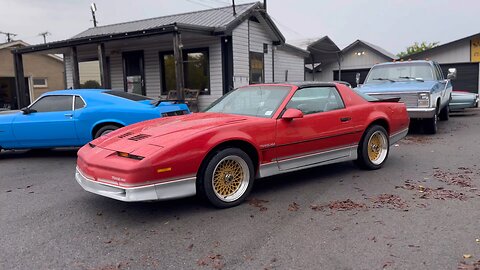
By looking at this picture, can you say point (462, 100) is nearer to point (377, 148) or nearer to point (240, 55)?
point (240, 55)

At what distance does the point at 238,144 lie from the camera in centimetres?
467

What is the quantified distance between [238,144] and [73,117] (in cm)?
436

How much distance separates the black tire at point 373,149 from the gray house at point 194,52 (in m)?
7.42

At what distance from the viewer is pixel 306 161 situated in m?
5.33

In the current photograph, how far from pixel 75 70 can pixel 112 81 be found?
2.59 metres

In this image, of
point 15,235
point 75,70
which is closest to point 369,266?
→ point 15,235

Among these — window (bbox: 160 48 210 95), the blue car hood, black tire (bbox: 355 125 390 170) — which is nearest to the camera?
black tire (bbox: 355 125 390 170)

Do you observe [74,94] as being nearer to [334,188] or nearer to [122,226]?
[122,226]

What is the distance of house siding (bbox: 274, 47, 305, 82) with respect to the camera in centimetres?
1823

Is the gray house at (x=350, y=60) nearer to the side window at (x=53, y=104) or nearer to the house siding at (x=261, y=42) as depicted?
the house siding at (x=261, y=42)

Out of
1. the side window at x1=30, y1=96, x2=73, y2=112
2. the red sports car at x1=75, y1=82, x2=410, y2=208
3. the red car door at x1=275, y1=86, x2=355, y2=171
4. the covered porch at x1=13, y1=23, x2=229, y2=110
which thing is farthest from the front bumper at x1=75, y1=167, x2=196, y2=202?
the covered porch at x1=13, y1=23, x2=229, y2=110

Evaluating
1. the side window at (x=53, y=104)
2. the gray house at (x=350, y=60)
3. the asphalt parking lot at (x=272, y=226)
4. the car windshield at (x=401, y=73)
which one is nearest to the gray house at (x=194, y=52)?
the side window at (x=53, y=104)

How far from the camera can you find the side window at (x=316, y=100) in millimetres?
5418

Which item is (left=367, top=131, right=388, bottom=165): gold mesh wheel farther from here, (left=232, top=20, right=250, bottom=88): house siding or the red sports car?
(left=232, top=20, right=250, bottom=88): house siding
